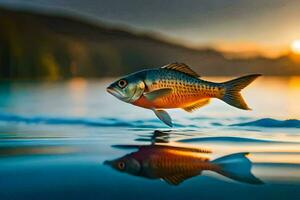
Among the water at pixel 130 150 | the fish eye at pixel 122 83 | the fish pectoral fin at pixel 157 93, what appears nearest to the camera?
the water at pixel 130 150

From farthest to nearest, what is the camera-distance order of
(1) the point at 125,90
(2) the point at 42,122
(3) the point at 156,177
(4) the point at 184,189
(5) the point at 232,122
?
(2) the point at 42,122 → (5) the point at 232,122 → (1) the point at 125,90 → (3) the point at 156,177 → (4) the point at 184,189

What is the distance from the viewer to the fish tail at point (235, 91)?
3830 millimetres

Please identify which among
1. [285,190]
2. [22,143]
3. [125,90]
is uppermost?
[125,90]

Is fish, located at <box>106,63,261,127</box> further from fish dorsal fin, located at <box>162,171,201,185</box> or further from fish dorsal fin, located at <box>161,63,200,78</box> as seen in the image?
fish dorsal fin, located at <box>162,171,201,185</box>

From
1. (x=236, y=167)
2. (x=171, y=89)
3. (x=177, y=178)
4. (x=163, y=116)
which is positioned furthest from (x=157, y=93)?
(x=177, y=178)

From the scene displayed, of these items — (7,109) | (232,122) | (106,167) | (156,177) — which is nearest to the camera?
(156,177)

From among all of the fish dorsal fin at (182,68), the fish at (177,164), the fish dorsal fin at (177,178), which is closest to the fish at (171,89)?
the fish dorsal fin at (182,68)

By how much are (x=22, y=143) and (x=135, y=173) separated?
1850 millimetres

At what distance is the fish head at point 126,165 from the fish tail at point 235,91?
847 mm

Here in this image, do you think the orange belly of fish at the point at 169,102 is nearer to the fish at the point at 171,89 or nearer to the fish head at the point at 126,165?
the fish at the point at 171,89

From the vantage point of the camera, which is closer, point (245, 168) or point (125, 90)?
point (245, 168)

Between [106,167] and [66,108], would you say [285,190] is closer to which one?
[106,167]

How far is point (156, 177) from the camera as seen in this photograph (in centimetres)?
308

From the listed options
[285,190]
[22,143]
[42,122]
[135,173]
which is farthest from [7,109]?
[285,190]
